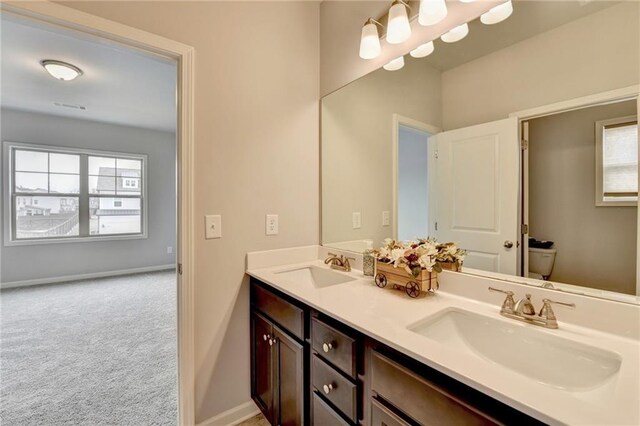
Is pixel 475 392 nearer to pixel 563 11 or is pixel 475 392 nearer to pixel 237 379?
pixel 563 11

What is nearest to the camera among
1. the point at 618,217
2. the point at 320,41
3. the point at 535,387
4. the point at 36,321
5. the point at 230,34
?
the point at 535,387

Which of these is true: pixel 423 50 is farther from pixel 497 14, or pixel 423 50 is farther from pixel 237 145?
pixel 237 145

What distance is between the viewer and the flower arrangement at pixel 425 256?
1.20m

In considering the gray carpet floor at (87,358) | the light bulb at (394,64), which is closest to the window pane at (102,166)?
the gray carpet floor at (87,358)

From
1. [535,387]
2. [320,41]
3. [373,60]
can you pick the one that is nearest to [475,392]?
[535,387]

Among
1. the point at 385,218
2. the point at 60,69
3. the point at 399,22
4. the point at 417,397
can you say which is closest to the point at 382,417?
the point at 417,397

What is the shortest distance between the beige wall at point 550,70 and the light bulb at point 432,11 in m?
0.23

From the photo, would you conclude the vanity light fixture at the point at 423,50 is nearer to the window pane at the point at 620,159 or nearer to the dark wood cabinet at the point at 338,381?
the window pane at the point at 620,159

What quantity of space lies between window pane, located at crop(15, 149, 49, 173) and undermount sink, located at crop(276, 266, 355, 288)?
15.8ft

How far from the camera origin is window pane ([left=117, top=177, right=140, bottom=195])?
4.87 meters

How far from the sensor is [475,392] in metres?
0.66

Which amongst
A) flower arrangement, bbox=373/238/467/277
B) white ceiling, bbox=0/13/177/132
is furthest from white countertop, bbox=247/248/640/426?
white ceiling, bbox=0/13/177/132

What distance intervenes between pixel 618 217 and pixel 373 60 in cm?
133

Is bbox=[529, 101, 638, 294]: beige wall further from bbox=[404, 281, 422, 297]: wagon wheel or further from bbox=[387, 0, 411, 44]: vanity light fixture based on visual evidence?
bbox=[387, 0, 411, 44]: vanity light fixture
